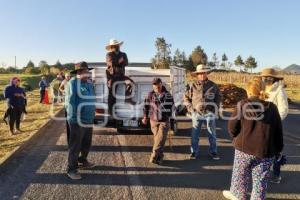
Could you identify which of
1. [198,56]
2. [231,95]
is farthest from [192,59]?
[231,95]

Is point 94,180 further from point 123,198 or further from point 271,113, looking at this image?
point 271,113

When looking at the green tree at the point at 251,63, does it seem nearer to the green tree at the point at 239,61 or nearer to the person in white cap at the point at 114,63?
the green tree at the point at 239,61

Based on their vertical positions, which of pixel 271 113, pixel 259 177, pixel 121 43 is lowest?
pixel 259 177

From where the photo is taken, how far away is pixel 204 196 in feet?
19.7

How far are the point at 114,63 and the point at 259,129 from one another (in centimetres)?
516

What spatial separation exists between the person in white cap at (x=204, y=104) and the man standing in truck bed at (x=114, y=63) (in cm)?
206

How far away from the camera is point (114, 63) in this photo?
9.64m

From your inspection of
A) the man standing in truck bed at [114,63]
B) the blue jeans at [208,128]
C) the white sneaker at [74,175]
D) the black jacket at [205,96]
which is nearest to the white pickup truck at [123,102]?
the man standing in truck bed at [114,63]

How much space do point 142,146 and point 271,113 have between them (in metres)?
4.81

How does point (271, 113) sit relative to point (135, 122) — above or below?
above

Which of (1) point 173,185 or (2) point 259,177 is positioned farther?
(1) point 173,185

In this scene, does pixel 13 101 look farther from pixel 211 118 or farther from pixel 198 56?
pixel 198 56

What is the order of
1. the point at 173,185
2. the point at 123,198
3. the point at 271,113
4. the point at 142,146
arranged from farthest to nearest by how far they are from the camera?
the point at 142,146 → the point at 173,185 → the point at 123,198 → the point at 271,113

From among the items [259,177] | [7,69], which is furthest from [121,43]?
[7,69]
